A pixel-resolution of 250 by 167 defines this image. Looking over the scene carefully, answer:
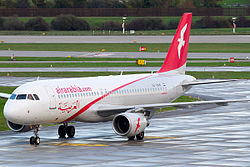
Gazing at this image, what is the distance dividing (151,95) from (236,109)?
39.9 ft

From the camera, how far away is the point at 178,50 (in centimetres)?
4434

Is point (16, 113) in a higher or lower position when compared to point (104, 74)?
higher

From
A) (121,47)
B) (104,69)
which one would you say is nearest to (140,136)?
(104,69)

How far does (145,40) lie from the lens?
155 metres

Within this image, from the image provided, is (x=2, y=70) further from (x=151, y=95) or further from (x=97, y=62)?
(x=151, y=95)

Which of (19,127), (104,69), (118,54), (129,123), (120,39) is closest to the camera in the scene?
(129,123)

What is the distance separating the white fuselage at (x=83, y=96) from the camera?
110 ft

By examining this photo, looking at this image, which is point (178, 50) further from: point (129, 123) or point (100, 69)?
point (100, 69)

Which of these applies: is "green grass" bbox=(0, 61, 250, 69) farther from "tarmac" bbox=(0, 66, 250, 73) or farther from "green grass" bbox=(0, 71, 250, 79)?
"green grass" bbox=(0, 71, 250, 79)

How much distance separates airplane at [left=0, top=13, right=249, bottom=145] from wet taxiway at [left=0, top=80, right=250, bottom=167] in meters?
1.09

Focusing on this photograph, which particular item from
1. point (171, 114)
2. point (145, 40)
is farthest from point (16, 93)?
point (145, 40)

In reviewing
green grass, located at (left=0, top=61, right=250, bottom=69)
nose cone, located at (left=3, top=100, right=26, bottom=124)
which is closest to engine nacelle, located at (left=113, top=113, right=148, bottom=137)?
nose cone, located at (left=3, top=100, right=26, bottom=124)

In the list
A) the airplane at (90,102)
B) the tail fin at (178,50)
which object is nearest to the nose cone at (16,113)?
the airplane at (90,102)

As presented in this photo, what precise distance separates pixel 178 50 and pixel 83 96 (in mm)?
10769
